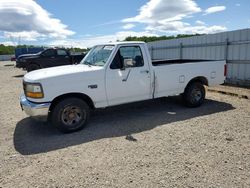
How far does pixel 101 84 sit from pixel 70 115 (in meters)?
0.99

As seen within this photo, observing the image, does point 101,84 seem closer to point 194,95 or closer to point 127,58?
point 127,58

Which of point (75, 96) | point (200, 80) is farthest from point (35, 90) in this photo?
point (200, 80)

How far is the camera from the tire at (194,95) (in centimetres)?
734

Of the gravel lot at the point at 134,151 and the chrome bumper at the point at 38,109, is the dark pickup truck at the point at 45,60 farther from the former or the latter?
the chrome bumper at the point at 38,109

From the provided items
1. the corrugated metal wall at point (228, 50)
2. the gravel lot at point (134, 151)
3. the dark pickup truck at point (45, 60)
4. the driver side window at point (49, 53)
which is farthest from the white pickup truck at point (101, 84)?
the driver side window at point (49, 53)

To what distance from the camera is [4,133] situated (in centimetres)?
577

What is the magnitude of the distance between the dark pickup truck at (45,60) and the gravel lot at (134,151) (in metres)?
10.7

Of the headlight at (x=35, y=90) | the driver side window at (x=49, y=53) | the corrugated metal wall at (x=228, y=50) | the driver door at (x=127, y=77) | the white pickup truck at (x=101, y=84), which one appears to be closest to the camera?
the headlight at (x=35, y=90)

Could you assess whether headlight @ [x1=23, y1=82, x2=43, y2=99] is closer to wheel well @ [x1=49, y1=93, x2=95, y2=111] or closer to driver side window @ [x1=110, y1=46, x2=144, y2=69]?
wheel well @ [x1=49, y1=93, x2=95, y2=111]

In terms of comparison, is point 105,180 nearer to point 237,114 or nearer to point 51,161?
point 51,161

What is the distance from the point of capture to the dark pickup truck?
17.2m

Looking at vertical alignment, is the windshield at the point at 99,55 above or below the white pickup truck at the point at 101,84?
above

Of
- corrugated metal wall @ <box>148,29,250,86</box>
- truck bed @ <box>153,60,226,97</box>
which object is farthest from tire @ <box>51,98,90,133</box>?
corrugated metal wall @ <box>148,29,250,86</box>

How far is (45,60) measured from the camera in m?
17.5
